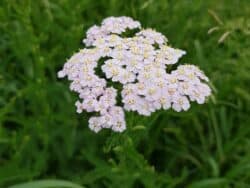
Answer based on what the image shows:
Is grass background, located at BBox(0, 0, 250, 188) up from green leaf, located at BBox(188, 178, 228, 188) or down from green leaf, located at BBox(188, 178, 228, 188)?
up

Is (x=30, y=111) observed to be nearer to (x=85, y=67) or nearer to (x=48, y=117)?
(x=48, y=117)

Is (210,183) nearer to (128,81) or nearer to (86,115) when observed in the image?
(86,115)

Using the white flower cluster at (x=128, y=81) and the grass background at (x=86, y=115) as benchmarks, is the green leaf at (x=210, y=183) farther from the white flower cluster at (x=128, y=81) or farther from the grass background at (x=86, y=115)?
the white flower cluster at (x=128, y=81)

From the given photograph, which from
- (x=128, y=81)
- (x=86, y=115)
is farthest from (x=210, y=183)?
(x=128, y=81)

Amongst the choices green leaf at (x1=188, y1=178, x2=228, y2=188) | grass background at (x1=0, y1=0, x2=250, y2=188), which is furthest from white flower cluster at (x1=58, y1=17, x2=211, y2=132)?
green leaf at (x1=188, y1=178, x2=228, y2=188)

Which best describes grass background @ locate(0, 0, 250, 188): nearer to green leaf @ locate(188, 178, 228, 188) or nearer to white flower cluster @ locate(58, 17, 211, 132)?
green leaf @ locate(188, 178, 228, 188)

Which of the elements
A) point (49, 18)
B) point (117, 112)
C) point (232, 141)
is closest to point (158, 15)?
point (49, 18)

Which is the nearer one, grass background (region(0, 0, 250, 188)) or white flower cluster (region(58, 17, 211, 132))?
white flower cluster (region(58, 17, 211, 132))

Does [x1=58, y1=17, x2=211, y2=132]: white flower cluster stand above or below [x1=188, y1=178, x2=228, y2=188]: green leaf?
above
